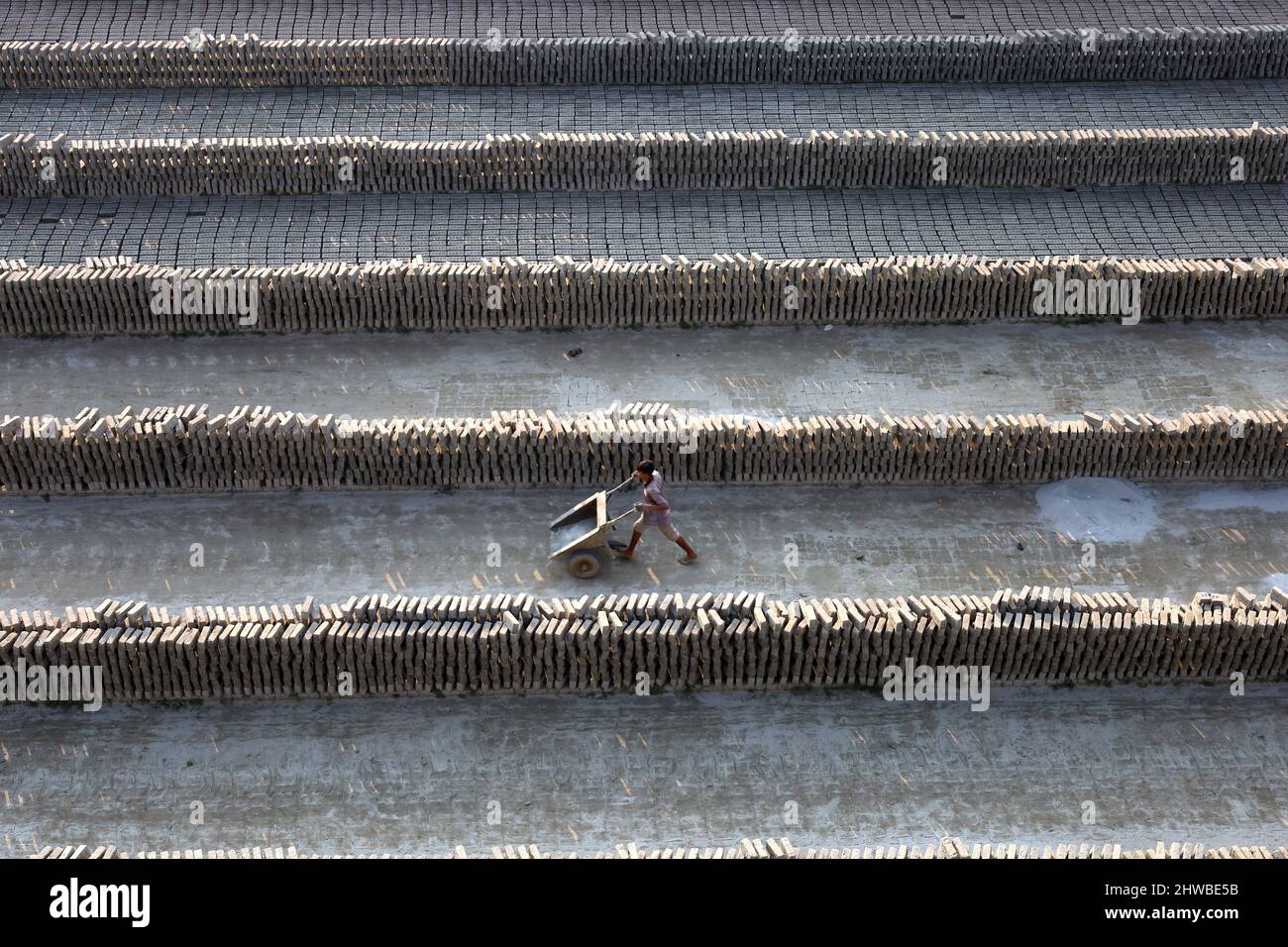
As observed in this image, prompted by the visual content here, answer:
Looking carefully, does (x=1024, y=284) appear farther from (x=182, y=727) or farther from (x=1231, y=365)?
(x=182, y=727)

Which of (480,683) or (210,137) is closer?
(480,683)

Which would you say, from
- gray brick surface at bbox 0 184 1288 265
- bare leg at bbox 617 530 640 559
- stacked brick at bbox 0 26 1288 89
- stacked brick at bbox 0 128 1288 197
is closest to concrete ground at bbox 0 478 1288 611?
bare leg at bbox 617 530 640 559

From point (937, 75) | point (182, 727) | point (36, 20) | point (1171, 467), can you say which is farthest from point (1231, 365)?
point (36, 20)

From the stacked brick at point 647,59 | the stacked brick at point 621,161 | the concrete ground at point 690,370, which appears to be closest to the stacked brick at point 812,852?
the concrete ground at point 690,370

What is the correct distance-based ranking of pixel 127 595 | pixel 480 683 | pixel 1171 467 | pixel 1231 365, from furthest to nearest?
pixel 1231 365
pixel 1171 467
pixel 127 595
pixel 480 683

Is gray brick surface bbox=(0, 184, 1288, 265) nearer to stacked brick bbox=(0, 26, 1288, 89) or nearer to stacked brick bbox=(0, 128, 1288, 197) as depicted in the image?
stacked brick bbox=(0, 128, 1288, 197)
